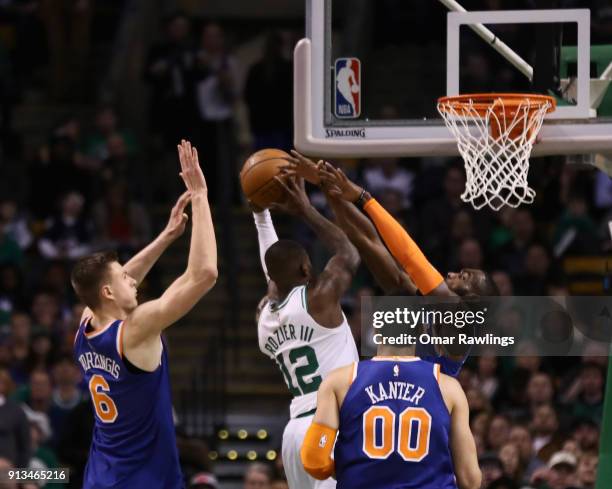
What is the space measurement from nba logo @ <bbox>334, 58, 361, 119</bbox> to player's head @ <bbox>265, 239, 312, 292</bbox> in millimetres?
789

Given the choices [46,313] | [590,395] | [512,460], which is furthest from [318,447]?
[46,313]

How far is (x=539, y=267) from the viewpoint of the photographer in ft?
42.4

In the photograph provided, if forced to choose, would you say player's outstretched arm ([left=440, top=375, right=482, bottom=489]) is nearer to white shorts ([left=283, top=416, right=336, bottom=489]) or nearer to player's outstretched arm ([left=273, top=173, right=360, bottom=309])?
player's outstretched arm ([left=273, top=173, right=360, bottom=309])

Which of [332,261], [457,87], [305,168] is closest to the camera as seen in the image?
[305,168]

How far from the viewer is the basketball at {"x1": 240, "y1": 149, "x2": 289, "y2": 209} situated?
8.55 m

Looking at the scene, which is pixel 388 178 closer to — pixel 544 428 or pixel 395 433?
pixel 544 428

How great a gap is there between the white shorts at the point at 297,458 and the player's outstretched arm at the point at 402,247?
1.23 metres

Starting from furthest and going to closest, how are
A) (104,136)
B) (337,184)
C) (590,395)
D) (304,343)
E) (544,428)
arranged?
(104,136), (590,395), (544,428), (304,343), (337,184)

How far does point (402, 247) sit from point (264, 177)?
1090 mm

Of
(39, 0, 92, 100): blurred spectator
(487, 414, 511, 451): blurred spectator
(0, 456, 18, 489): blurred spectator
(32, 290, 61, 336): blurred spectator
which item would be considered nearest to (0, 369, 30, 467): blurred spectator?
(0, 456, 18, 489): blurred spectator

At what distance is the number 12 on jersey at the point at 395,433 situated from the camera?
7281 millimetres

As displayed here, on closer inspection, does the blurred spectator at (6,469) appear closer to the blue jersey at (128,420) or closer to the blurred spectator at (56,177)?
the blue jersey at (128,420)

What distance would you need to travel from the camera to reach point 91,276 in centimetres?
778

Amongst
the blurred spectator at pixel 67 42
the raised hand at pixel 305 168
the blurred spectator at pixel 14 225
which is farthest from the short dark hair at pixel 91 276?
the blurred spectator at pixel 67 42
